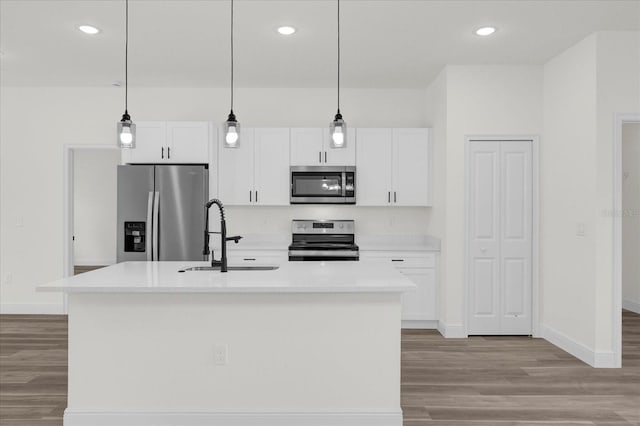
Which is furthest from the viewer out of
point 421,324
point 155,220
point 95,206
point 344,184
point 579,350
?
point 95,206

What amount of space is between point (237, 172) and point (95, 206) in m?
6.14

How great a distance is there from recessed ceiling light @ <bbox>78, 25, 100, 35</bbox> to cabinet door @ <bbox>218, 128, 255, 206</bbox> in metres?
1.68

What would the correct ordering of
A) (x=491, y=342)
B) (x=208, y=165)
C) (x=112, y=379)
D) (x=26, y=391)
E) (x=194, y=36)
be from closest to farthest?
1. (x=112, y=379)
2. (x=26, y=391)
3. (x=194, y=36)
4. (x=491, y=342)
5. (x=208, y=165)

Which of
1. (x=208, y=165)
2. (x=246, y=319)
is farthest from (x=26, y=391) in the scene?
(x=208, y=165)

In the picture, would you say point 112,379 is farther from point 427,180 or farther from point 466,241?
point 427,180

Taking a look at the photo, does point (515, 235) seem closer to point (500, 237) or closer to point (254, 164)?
point (500, 237)

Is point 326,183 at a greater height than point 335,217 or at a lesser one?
greater

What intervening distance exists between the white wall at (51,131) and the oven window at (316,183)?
764 millimetres

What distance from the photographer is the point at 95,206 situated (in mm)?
9977

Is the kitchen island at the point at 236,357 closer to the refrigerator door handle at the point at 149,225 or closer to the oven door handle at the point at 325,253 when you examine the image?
the refrigerator door handle at the point at 149,225

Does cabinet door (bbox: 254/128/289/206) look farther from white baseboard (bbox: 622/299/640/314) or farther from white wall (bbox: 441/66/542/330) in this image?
white baseboard (bbox: 622/299/640/314)

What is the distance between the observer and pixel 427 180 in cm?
522

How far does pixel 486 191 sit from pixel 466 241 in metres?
0.54

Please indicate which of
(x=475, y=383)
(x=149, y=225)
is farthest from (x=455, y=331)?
(x=149, y=225)
